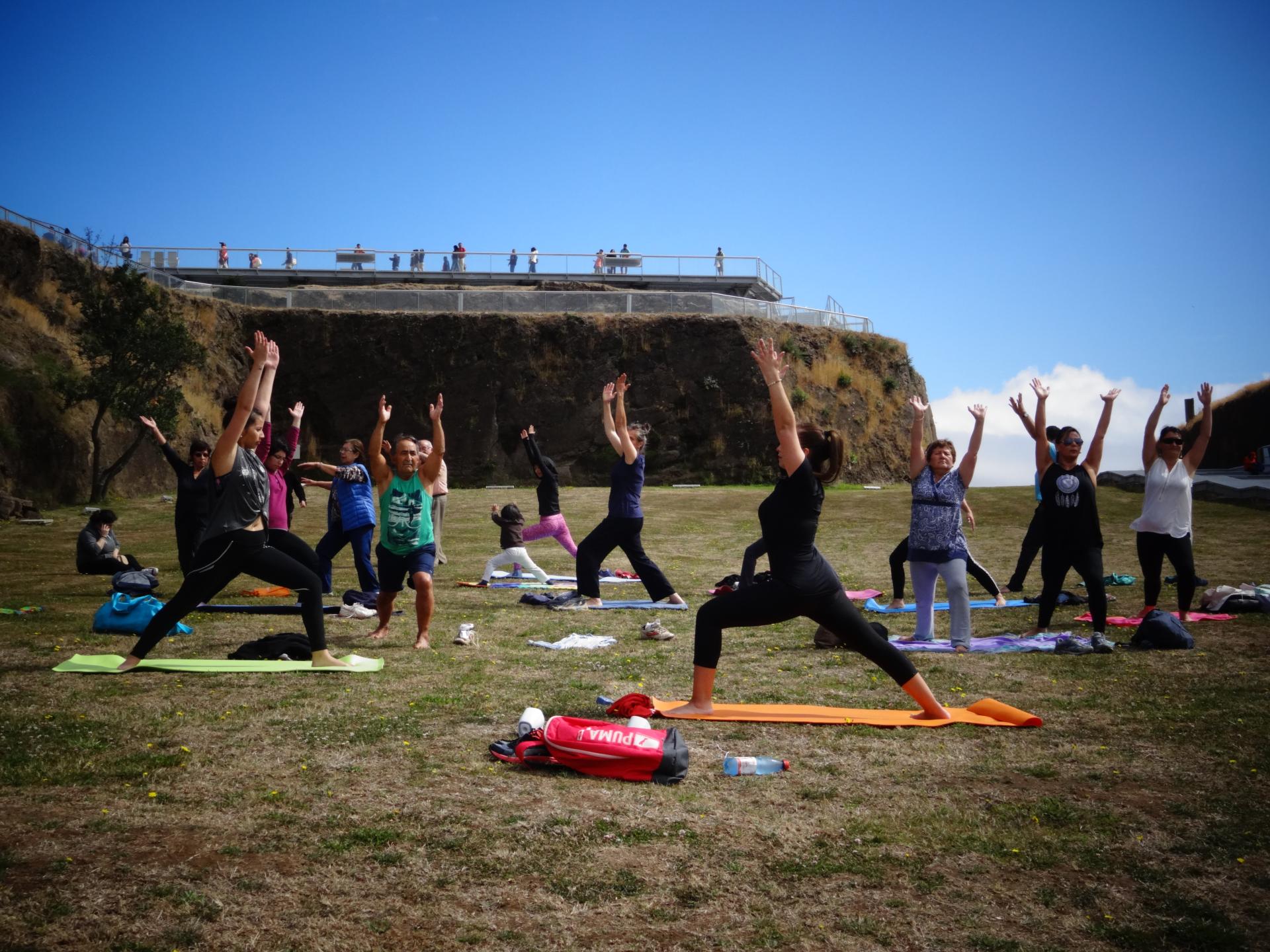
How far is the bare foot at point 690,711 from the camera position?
682 centimetres

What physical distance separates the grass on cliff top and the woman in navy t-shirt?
9.04 ft

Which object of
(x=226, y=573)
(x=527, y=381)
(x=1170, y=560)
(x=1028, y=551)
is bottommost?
(x=1028, y=551)

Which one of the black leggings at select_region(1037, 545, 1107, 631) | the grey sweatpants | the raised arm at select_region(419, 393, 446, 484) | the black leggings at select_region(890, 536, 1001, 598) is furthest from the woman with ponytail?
the black leggings at select_region(890, 536, 1001, 598)

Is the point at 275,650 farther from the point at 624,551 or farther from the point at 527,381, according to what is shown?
the point at 527,381

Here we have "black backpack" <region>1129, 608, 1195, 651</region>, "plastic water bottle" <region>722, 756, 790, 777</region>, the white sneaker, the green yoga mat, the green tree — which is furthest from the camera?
the green tree

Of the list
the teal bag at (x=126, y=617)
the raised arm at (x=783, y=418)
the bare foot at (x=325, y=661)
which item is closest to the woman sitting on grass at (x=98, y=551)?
the teal bag at (x=126, y=617)

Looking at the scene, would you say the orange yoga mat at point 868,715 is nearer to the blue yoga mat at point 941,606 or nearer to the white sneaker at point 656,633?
the white sneaker at point 656,633

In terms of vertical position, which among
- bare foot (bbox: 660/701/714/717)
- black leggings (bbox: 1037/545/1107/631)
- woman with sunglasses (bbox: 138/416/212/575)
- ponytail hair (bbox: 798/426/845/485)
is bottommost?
bare foot (bbox: 660/701/714/717)

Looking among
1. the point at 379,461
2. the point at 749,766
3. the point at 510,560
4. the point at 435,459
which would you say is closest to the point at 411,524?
the point at 435,459

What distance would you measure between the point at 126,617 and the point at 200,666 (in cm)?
234

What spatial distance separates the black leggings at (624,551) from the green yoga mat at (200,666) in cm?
373

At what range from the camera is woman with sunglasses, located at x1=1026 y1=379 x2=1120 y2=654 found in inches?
384

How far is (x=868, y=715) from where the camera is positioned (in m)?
6.90

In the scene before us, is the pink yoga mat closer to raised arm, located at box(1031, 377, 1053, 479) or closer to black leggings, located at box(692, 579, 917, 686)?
raised arm, located at box(1031, 377, 1053, 479)
